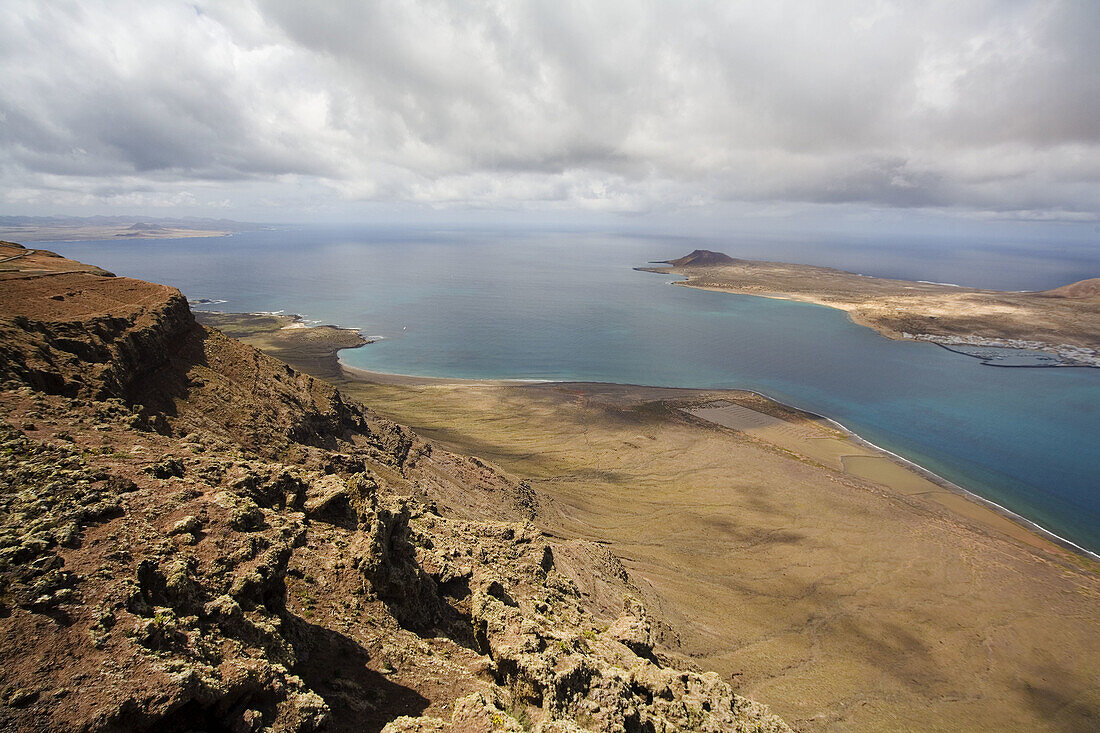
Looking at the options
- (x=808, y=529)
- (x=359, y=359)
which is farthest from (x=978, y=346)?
(x=359, y=359)

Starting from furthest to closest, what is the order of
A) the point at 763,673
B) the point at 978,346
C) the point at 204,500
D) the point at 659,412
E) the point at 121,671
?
the point at 978,346, the point at 659,412, the point at 763,673, the point at 204,500, the point at 121,671

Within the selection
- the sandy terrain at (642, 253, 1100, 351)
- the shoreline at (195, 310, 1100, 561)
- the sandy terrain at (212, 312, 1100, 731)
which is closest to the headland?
the sandy terrain at (642, 253, 1100, 351)

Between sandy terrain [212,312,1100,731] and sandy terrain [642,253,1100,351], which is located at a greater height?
sandy terrain [642,253,1100,351]

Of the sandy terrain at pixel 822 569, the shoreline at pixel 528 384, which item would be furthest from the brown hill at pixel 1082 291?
the sandy terrain at pixel 822 569

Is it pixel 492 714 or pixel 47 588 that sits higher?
pixel 47 588

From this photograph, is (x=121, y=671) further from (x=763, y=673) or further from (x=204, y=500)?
(x=763, y=673)

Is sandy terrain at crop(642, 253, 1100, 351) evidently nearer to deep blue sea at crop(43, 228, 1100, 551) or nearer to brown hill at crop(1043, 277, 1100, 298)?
brown hill at crop(1043, 277, 1100, 298)

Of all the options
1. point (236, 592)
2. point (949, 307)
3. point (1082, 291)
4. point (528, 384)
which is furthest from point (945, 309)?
point (236, 592)
